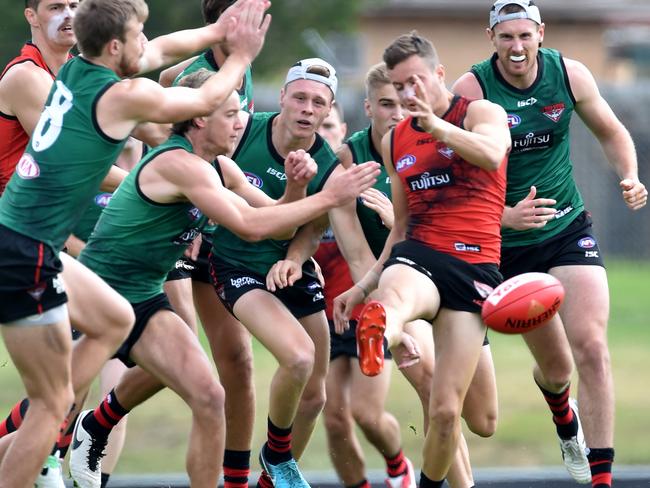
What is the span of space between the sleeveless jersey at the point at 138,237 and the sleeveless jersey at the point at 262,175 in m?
0.68

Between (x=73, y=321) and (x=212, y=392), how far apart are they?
2.66 feet

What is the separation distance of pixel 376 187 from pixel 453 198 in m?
1.18

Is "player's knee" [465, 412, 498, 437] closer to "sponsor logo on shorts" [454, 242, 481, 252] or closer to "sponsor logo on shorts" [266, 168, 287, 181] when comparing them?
"sponsor logo on shorts" [454, 242, 481, 252]

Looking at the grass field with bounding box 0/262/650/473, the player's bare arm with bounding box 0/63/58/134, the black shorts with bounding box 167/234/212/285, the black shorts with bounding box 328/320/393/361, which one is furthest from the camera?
the grass field with bounding box 0/262/650/473

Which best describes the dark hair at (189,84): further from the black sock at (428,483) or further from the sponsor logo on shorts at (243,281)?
the black sock at (428,483)

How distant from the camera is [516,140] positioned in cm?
777

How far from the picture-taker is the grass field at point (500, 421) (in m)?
12.0

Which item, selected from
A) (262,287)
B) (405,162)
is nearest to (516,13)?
(405,162)

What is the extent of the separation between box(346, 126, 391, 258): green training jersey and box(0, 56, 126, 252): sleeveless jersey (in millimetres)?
2063

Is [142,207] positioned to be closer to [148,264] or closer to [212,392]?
[148,264]

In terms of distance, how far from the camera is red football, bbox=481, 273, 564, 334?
6527 millimetres

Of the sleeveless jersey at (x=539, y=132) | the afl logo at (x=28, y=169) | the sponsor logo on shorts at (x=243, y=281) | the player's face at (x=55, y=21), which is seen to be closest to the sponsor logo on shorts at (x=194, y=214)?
the sponsor logo on shorts at (x=243, y=281)

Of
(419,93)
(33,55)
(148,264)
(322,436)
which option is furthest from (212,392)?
(322,436)

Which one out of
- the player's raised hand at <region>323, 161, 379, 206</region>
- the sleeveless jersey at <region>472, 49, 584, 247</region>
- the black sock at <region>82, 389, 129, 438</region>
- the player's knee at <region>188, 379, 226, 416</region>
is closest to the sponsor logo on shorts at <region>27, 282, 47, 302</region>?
the player's knee at <region>188, 379, 226, 416</region>
